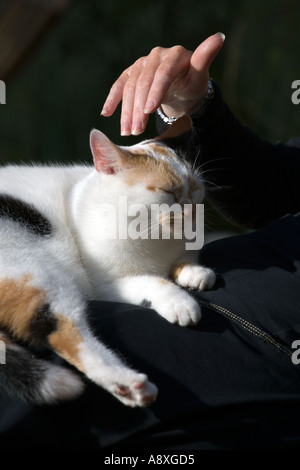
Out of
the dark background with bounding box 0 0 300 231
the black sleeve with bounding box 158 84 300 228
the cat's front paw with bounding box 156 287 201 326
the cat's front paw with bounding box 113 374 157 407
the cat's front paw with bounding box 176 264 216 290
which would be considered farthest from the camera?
the dark background with bounding box 0 0 300 231

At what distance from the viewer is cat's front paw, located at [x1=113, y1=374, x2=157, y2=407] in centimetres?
74

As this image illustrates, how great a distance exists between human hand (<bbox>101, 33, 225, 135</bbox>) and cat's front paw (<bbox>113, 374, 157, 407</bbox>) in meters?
0.44

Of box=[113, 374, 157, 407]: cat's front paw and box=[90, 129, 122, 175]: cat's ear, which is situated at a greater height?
box=[90, 129, 122, 175]: cat's ear

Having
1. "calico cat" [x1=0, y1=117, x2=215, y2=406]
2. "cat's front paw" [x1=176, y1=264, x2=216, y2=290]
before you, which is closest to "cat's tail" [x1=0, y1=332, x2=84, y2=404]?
"calico cat" [x1=0, y1=117, x2=215, y2=406]

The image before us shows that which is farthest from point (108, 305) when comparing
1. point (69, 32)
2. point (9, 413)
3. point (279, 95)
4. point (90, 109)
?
point (69, 32)

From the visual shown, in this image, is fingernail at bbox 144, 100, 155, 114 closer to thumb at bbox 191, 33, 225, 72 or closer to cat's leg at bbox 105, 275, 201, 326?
thumb at bbox 191, 33, 225, 72

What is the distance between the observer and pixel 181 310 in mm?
875

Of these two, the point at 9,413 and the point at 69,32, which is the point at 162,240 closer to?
the point at 9,413

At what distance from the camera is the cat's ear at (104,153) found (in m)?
1.00

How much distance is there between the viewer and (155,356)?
0.83 metres

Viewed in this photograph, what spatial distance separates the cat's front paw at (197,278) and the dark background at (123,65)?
2234 mm

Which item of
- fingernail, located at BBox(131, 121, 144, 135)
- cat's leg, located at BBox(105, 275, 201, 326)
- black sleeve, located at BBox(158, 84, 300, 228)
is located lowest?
cat's leg, located at BBox(105, 275, 201, 326)

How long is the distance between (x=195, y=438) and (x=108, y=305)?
9.6 inches

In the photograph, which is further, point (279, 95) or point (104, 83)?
point (104, 83)
